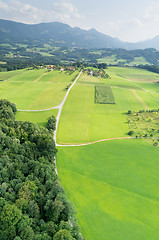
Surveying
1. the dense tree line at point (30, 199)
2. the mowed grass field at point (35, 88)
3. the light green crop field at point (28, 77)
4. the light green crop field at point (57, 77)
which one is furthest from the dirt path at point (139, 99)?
the light green crop field at point (28, 77)

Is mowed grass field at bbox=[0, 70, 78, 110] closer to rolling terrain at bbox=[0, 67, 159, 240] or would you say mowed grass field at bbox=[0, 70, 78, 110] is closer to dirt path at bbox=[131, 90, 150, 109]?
rolling terrain at bbox=[0, 67, 159, 240]

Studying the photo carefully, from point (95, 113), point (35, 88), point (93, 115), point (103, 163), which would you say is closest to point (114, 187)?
point (103, 163)

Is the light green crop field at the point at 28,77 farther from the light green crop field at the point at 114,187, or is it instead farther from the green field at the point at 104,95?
the light green crop field at the point at 114,187

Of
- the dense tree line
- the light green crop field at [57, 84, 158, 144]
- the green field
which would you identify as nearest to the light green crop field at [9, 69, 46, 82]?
the light green crop field at [57, 84, 158, 144]

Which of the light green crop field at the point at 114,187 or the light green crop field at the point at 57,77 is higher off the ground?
the light green crop field at the point at 57,77

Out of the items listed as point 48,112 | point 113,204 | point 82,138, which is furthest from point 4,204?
point 48,112

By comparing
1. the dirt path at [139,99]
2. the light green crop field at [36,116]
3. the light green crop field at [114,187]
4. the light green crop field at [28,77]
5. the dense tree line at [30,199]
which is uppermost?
the light green crop field at [28,77]
